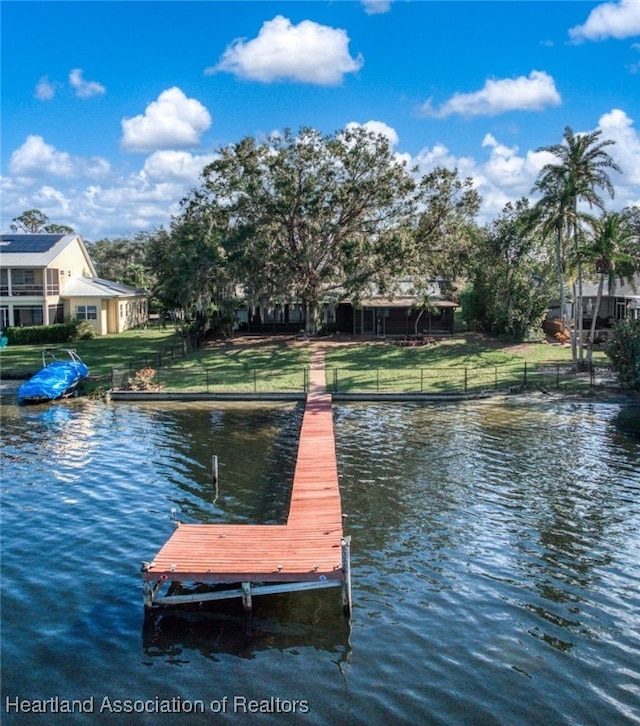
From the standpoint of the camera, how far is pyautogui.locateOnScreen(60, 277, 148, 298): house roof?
54.4 m

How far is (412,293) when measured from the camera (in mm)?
47656

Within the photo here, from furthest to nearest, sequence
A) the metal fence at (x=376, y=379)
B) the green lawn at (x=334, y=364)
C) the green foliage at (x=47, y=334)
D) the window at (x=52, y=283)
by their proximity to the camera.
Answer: the window at (x=52, y=283), the green foliage at (x=47, y=334), the green lawn at (x=334, y=364), the metal fence at (x=376, y=379)

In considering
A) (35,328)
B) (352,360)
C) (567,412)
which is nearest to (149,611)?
(567,412)

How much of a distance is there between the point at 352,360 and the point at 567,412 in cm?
1444

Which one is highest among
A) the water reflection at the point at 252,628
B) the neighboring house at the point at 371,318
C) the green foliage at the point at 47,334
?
the neighboring house at the point at 371,318

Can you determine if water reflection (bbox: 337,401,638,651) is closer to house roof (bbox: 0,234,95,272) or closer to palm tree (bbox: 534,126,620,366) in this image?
palm tree (bbox: 534,126,620,366)

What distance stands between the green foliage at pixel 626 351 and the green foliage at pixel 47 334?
35997 mm

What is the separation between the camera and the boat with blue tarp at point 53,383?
3256cm

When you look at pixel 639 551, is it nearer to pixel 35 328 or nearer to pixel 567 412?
pixel 567 412

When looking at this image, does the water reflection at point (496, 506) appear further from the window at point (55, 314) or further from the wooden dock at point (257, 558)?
the window at point (55, 314)

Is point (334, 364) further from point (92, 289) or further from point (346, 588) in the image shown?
point (346, 588)

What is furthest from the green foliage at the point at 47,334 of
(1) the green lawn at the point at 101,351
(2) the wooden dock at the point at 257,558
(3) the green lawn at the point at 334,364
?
(2) the wooden dock at the point at 257,558

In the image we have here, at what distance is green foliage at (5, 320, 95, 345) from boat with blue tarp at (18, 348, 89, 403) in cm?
1547

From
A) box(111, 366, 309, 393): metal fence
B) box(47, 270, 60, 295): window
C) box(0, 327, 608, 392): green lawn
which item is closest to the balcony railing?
box(47, 270, 60, 295): window
